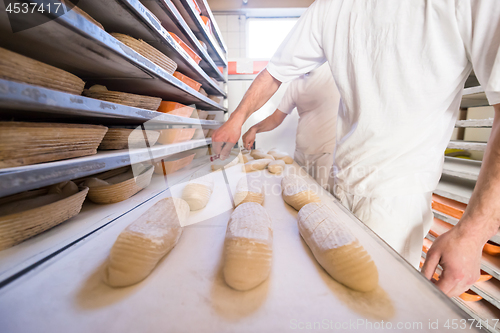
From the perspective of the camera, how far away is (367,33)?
0.89m

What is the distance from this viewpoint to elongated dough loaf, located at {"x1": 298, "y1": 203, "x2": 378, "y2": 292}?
1.45 feet

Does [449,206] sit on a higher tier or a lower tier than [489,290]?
Result: higher

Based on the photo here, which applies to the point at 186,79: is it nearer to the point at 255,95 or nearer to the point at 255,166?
the point at 255,95

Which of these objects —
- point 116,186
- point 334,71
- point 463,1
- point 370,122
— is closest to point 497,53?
point 463,1

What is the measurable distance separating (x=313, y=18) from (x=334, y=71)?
31 centimetres

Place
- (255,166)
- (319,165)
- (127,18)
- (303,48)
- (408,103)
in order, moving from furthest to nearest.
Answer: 1. (319,165)
2. (255,166)
3. (303,48)
4. (127,18)
5. (408,103)

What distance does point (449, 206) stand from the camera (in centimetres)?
162

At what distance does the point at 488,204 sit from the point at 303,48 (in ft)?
3.39

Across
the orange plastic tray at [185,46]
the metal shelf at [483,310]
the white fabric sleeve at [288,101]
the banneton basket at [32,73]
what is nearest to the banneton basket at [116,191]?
the banneton basket at [32,73]

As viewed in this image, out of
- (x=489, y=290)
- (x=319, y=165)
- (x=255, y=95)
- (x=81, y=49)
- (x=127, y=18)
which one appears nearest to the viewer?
(x=81, y=49)

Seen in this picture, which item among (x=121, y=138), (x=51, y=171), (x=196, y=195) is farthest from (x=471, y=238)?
(x=121, y=138)

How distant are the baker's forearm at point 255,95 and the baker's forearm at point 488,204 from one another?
1.00 m

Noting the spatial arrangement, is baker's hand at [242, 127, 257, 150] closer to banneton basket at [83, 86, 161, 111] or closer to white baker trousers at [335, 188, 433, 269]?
banneton basket at [83, 86, 161, 111]

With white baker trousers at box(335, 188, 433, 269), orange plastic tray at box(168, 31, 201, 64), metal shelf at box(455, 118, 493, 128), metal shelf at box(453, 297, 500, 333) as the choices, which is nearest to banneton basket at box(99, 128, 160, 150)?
orange plastic tray at box(168, 31, 201, 64)
